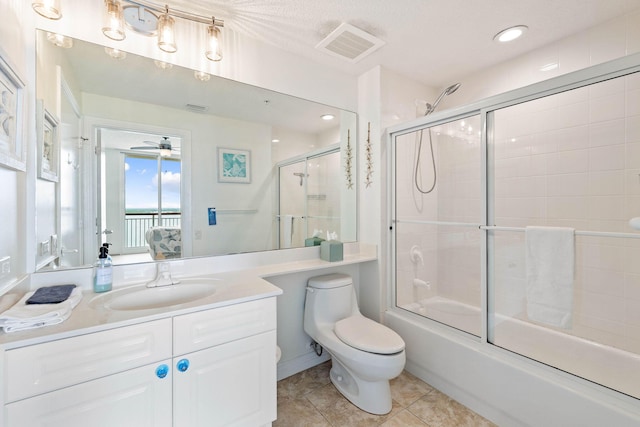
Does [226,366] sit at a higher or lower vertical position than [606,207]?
lower

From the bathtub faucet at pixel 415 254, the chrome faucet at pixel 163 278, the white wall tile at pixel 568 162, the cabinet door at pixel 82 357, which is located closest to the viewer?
the cabinet door at pixel 82 357

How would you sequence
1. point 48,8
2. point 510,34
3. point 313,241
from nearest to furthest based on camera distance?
point 48,8 < point 510,34 < point 313,241

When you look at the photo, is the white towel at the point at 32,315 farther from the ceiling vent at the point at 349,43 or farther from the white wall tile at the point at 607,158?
the white wall tile at the point at 607,158

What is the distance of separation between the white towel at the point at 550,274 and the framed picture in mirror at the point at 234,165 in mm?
1760

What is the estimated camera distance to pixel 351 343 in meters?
1.70

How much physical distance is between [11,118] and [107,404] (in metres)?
1.10

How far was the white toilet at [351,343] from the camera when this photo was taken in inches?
64.3

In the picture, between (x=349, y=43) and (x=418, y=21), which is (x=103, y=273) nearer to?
(x=349, y=43)

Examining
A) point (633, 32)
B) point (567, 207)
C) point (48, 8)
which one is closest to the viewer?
point (48, 8)

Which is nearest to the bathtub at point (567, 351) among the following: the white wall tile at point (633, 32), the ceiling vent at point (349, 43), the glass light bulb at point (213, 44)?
the white wall tile at point (633, 32)

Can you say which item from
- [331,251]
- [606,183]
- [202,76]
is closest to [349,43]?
[202,76]

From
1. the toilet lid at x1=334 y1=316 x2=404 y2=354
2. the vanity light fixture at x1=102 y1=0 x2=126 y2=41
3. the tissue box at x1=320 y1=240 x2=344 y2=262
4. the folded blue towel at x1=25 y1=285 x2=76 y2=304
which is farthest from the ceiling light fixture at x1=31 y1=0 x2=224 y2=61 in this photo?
the toilet lid at x1=334 y1=316 x2=404 y2=354

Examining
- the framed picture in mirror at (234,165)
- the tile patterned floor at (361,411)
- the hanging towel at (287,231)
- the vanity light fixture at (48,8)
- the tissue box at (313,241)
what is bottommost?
the tile patterned floor at (361,411)

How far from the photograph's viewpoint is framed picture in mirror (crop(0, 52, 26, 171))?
0.98 m
